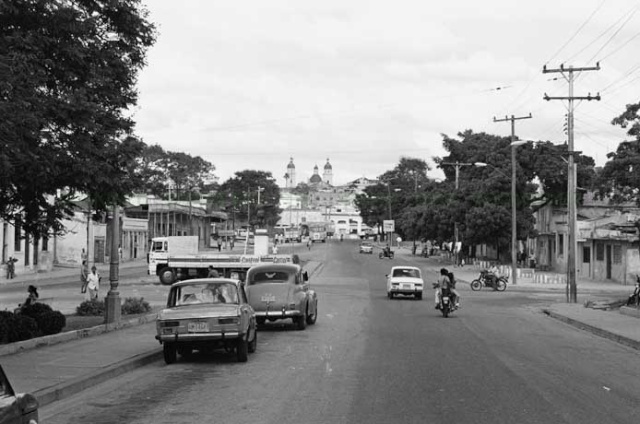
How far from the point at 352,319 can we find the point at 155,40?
12.5 m

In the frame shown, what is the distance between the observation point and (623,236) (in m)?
50.5

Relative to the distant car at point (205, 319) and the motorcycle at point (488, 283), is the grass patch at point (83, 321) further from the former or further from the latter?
the motorcycle at point (488, 283)

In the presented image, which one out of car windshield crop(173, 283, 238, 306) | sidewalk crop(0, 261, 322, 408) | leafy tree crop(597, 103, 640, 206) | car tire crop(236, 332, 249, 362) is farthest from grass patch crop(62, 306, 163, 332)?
leafy tree crop(597, 103, 640, 206)

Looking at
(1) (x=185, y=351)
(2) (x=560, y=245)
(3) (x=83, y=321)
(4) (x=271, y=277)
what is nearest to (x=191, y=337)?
(1) (x=185, y=351)

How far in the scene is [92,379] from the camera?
526 inches

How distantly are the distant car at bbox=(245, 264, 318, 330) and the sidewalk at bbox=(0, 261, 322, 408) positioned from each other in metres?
3.18

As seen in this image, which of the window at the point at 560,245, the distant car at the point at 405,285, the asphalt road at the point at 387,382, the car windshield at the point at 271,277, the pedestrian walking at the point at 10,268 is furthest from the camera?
the window at the point at 560,245

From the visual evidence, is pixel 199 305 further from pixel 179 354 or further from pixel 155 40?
pixel 155 40

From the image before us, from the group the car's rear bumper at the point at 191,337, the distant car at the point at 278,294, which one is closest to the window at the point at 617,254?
the distant car at the point at 278,294

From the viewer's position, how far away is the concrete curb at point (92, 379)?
11742mm

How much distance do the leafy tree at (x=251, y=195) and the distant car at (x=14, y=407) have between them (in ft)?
428

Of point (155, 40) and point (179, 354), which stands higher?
point (155, 40)

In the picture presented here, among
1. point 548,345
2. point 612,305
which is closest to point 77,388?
point 548,345

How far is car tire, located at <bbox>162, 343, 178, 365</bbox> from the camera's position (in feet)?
52.1
